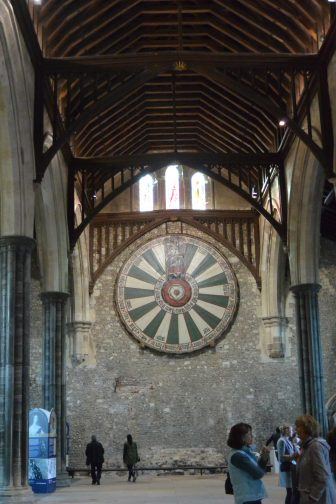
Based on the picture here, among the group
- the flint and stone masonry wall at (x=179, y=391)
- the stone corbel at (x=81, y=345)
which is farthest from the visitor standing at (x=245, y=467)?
the stone corbel at (x=81, y=345)

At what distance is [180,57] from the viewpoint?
41.1 feet

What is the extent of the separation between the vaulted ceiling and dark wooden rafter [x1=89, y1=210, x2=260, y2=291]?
2.47 metres

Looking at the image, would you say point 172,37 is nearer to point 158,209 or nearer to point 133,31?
point 133,31

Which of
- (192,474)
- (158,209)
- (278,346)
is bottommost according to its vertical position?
(192,474)

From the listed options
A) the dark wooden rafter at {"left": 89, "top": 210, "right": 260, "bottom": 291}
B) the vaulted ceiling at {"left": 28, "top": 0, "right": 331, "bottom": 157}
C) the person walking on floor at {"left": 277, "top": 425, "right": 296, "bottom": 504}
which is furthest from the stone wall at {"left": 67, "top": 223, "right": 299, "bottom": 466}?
the person walking on floor at {"left": 277, "top": 425, "right": 296, "bottom": 504}

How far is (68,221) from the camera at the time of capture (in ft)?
51.8

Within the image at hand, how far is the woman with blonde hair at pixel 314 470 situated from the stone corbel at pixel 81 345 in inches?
561

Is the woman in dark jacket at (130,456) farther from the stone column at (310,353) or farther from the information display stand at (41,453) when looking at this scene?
the stone column at (310,353)

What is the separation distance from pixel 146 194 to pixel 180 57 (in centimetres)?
763

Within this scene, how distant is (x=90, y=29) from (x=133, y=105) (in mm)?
3441

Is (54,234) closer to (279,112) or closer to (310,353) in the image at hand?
(279,112)

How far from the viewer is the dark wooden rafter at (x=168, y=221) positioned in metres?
19.2

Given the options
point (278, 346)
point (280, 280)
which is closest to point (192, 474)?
point (278, 346)

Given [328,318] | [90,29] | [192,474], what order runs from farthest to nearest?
1. [328,318]
2. [192,474]
3. [90,29]
